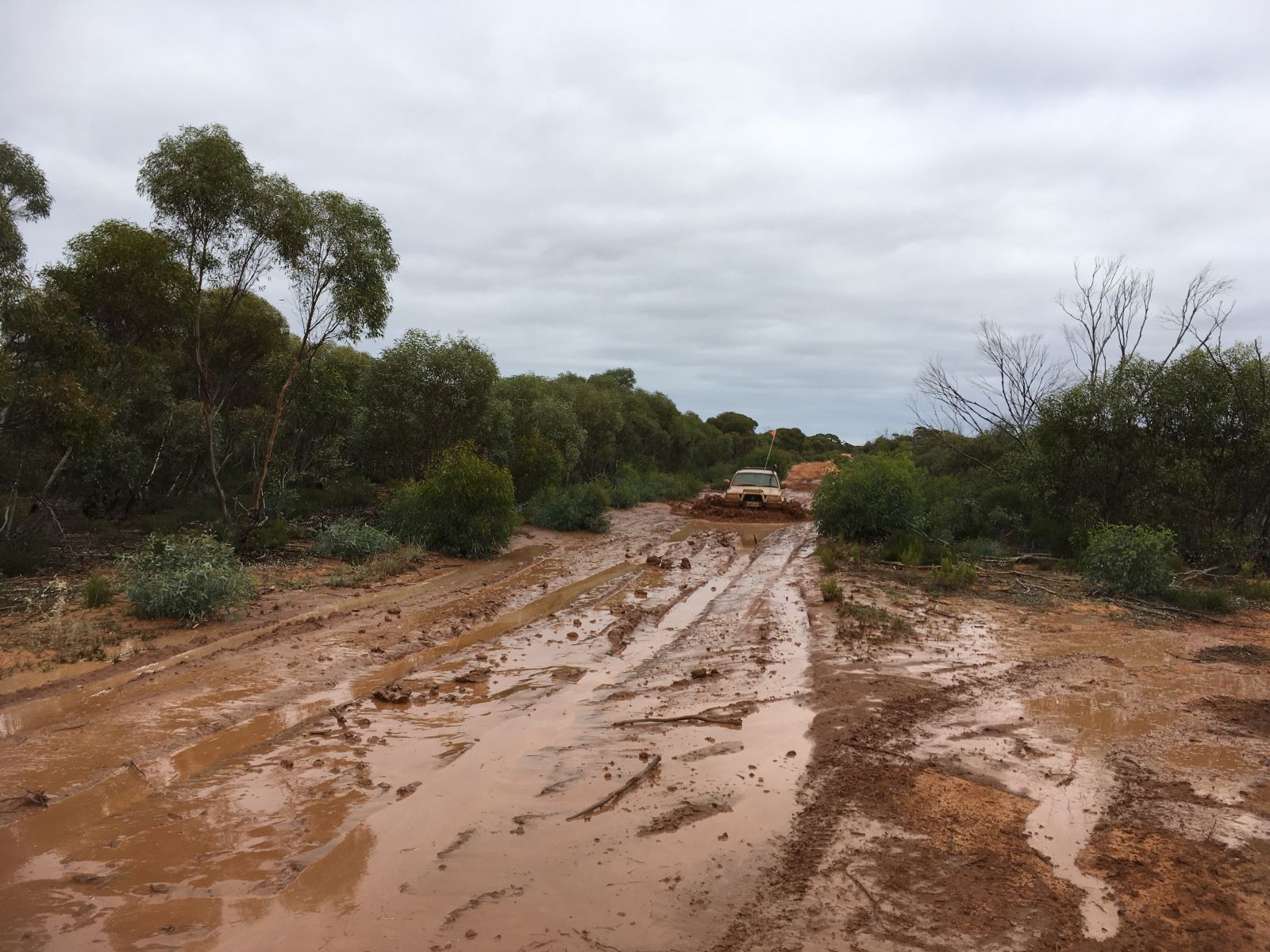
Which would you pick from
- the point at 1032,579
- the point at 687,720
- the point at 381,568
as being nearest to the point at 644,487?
the point at 1032,579

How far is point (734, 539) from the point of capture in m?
21.7

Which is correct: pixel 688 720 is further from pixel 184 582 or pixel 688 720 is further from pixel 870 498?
pixel 870 498

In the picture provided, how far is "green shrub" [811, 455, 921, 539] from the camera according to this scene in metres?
18.2

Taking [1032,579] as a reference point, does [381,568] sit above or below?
below

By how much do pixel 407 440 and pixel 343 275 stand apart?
28.2ft

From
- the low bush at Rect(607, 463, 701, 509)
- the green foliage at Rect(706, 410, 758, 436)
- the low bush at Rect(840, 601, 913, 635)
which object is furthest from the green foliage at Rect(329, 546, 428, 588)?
the green foliage at Rect(706, 410, 758, 436)

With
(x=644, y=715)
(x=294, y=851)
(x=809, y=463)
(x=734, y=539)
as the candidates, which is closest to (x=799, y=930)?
(x=294, y=851)

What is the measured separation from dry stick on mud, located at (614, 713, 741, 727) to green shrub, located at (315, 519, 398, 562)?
33.8 feet

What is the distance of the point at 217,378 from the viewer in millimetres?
21500

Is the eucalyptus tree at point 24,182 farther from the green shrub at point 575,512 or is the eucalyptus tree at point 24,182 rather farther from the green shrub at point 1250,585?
the green shrub at point 1250,585

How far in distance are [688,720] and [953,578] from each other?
9.47 m

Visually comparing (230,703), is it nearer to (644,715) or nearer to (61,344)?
(644,715)

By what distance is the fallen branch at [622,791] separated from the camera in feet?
15.5

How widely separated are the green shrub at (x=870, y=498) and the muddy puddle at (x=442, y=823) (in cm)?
1156
